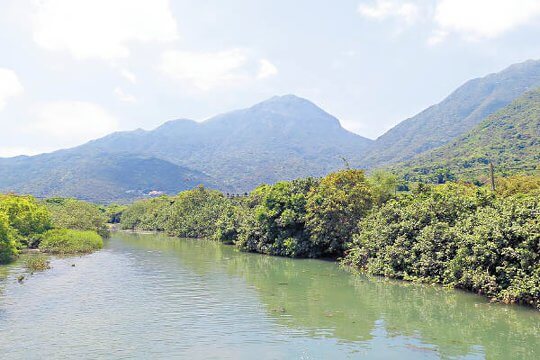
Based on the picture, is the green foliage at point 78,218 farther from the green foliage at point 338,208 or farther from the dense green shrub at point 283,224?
the green foliage at point 338,208

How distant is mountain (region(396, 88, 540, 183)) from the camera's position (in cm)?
9054

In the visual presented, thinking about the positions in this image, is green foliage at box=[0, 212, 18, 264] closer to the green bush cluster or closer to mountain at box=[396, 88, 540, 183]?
the green bush cluster

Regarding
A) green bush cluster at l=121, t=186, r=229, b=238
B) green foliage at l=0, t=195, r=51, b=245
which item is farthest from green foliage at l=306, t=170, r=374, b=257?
green bush cluster at l=121, t=186, r=229, b=238

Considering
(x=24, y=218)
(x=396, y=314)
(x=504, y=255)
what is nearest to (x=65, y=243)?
(x=24, y=218)

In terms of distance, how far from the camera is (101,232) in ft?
232

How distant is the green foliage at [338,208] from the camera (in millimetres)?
39062

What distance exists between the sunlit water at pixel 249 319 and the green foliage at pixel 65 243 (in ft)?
45.8

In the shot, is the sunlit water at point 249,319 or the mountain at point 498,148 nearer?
the sunlit water at point 249,319

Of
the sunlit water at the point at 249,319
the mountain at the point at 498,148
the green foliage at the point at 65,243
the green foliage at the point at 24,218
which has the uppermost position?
the mountain at the point at 498,148

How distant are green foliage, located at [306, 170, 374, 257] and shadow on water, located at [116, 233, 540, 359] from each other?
6.04 meters

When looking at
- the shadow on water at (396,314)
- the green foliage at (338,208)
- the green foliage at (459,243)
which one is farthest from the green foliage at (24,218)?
the green foliage at (459,243)

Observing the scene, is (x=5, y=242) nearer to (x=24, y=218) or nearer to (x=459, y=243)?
(x=24, y=218)

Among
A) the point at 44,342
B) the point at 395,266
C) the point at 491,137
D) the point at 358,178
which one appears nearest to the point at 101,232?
the point at 358,178

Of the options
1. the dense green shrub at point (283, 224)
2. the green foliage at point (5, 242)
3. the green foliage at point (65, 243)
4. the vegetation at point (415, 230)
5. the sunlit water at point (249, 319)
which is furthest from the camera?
the green foliage at point (65, 243)
